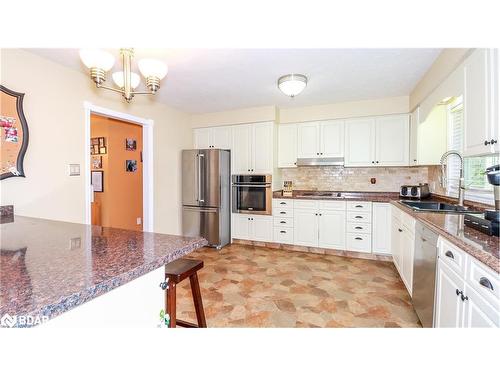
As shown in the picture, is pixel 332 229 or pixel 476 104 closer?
pixel 476 104

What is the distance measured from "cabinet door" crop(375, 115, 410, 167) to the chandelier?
324 centimetres

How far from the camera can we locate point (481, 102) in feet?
5.30

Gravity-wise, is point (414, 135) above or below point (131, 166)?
above

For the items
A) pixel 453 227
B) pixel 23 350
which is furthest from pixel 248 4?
pixel 453 227

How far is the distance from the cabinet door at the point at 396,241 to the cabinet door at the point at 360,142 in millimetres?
1042

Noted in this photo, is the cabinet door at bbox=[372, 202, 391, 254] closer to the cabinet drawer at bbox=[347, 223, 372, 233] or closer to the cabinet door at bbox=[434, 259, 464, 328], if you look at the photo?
the cabinet drawer at bbox=[347, 223, 372, 233]

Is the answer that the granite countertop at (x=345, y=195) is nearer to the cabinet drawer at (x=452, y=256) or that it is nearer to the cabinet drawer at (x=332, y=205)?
the cabinet drawer at (x=332, y=205)

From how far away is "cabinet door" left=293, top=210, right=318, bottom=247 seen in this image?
3.83 m

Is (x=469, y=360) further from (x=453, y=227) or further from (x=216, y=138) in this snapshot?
(x=216, y=138)

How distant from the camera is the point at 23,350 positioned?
54 cm

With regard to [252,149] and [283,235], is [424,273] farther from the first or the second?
[252,149]

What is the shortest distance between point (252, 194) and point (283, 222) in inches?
27.9

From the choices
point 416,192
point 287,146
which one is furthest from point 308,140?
point 416,192

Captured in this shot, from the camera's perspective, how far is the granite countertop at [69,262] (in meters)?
0.58
